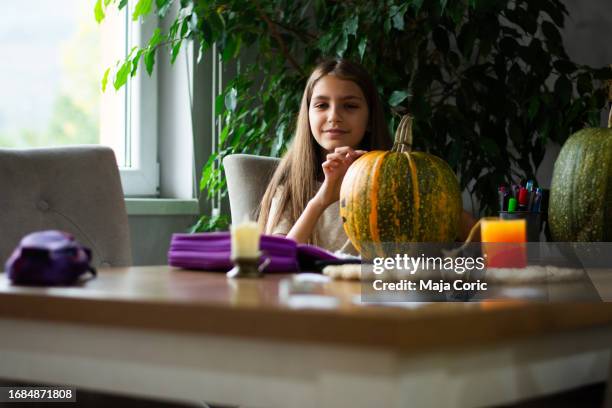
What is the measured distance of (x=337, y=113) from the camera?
7.99 ft

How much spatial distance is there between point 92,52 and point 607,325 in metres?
2.52

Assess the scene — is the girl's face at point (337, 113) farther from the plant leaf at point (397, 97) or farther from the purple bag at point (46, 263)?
the purple bag at point (46, 263)

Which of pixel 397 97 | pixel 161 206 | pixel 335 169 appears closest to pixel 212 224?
pixel 161 206

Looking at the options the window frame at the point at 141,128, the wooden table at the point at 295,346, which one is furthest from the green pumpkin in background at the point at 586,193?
the window frame at the point at 141,128

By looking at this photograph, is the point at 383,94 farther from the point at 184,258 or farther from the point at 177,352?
the point at 177,352

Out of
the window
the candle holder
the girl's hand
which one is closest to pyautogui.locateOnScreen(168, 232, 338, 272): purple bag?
the candle holder

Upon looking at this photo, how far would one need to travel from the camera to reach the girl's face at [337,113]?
240 centimetres

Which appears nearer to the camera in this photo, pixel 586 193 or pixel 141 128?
pixel 586 193

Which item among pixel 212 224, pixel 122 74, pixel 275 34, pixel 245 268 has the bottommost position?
pixel 212 224

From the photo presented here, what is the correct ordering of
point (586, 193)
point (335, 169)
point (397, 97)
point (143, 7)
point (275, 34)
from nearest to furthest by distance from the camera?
point (586, 193)
point (335, 169)
point (397, 97)
point (143, 7)
point (275, 34)

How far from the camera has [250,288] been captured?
3.17ft

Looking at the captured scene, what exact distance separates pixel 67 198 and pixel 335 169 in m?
0.61

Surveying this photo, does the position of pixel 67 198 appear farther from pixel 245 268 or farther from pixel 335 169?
pixel 245 268

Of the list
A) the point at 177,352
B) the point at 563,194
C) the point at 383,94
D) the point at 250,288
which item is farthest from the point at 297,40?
the point at 177,352
